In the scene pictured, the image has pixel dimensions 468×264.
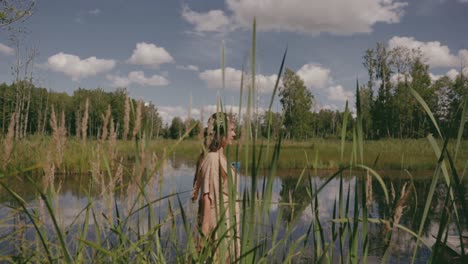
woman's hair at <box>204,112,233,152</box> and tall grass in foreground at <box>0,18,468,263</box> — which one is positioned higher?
woman's hair at <box>204,112,233,152</box>

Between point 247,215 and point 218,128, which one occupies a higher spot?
point 218,128

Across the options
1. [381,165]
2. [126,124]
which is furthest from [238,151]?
[381,165]

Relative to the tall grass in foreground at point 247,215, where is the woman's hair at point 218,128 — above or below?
above

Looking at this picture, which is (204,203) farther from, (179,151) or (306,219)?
(179,151)

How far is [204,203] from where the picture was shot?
10.9 feet

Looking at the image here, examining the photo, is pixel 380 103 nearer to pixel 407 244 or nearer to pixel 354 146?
pixel 407 244

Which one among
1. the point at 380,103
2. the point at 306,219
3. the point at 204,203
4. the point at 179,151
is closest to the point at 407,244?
the point at 306,219

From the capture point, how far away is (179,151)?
70.2 ft

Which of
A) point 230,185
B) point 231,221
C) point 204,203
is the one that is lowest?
point 204,203

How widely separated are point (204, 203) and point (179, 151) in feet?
60.1

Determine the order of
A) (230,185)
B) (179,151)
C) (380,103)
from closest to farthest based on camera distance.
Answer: (230,185), (179,151), (380,103)

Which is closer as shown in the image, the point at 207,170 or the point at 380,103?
the point at 207,170

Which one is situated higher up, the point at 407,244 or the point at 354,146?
the point at 354,146

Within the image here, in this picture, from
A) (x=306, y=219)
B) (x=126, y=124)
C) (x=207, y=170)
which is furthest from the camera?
Answer: (x=306, y=219)
